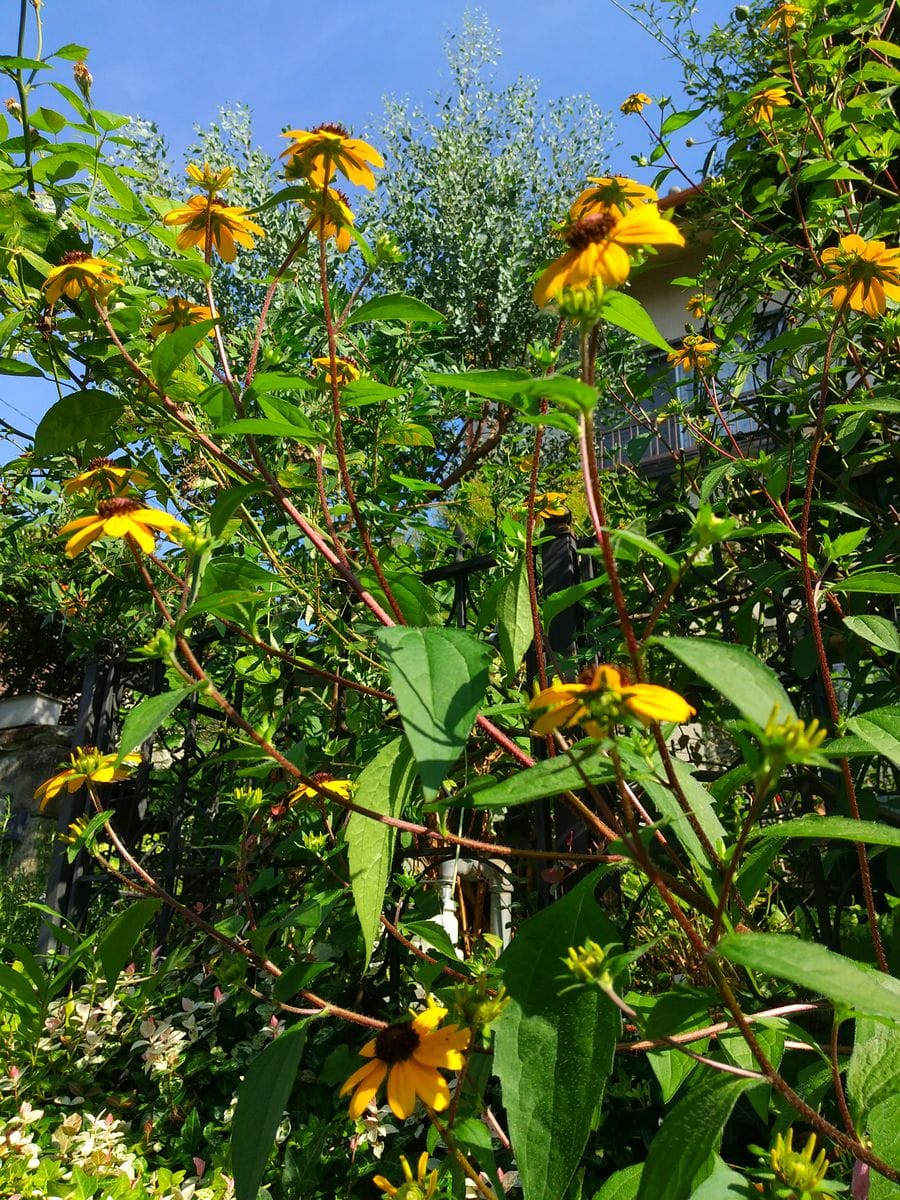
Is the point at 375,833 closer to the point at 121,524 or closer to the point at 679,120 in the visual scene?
the point at 121,524

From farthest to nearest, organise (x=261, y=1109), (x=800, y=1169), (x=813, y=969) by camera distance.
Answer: (x=261, y=1109)
(x=800, y=1169)
(x=813, y=969)

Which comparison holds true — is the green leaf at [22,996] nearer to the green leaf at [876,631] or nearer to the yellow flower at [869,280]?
the green leaf at [876,631]

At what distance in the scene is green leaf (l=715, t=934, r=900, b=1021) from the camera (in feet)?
1.62

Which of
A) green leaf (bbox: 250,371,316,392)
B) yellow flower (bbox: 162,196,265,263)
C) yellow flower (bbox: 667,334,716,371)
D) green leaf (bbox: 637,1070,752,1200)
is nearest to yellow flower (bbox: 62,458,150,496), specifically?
yellow flower (bbox: 162,196,265,263)

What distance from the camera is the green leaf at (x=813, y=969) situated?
494mm

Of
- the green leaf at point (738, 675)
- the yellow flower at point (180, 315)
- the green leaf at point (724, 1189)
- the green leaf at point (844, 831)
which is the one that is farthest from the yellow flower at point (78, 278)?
the green leaf at point (724, 1189)

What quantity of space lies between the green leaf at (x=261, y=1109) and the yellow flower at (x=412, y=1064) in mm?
73

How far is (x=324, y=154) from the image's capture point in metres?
1.09

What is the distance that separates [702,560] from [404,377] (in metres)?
1.75

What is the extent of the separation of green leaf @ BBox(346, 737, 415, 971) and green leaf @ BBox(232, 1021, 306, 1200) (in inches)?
5.5

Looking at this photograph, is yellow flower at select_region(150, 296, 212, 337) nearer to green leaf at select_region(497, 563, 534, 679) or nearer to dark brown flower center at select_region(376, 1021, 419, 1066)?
green leaf at select_region(497, 563, 534, 679)

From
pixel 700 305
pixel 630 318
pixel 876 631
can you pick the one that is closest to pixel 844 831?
pixel 630 318

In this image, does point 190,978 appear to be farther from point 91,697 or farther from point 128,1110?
point 91,697

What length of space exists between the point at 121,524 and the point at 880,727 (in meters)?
0.82
